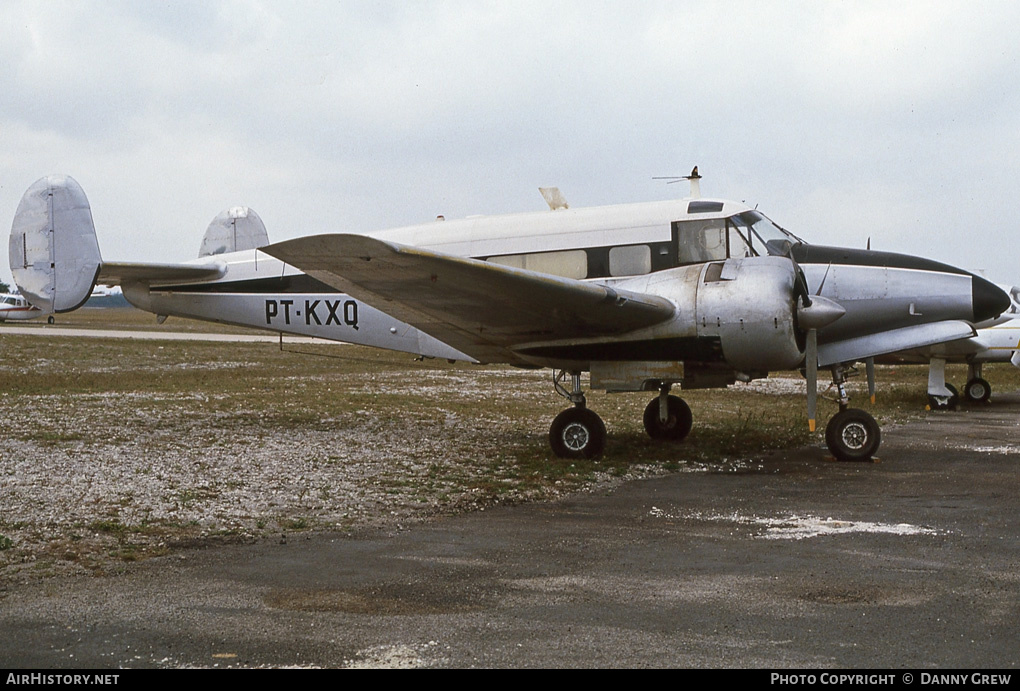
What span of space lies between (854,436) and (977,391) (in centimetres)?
1037

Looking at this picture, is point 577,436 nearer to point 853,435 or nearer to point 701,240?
point 701,240

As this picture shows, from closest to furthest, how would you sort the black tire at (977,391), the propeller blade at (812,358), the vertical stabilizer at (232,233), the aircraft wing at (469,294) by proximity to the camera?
the aircraft wing at (469,294), the propeller blade at (812,358), the vertical stabilizer at (232,233), the black tire at (977,391)

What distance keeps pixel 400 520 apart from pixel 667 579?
8.13 ft

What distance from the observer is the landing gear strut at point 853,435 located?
991cm

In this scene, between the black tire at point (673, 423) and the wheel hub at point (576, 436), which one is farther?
the black tire at point (673, 423)

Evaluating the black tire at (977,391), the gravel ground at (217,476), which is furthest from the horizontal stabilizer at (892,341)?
the black tire at (977,391)

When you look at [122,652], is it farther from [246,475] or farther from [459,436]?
[459,436]

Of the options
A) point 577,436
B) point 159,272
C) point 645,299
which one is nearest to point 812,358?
point 645,299

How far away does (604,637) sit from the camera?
13.8 feet

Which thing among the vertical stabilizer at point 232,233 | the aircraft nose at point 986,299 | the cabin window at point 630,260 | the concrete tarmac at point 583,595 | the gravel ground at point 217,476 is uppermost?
the vertical stabilizer at point 232,233

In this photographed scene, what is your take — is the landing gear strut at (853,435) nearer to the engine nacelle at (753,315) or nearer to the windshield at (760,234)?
the engine nacelle at (753,315)

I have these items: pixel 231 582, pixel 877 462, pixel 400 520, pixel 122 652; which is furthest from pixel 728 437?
pixel 122 652

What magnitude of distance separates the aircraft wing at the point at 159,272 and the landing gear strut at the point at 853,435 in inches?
351

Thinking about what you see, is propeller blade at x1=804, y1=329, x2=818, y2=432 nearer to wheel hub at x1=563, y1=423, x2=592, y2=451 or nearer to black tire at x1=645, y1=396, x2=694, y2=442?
black tire at x1=645, y1=396, x2=694, y2=442
